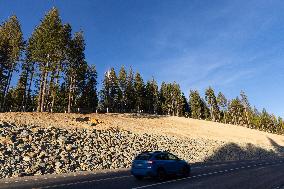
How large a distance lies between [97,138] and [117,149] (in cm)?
280

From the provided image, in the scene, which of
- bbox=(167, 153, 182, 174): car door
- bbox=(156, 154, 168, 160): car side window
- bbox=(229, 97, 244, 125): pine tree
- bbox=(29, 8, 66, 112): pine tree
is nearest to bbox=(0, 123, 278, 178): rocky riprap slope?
bbox=(156, 154, 168, 160): car side window

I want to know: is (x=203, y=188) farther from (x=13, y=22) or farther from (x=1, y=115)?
(x=13, y=22)

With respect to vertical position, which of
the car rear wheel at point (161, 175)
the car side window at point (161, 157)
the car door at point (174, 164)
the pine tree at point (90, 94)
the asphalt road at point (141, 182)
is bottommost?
the asphalt road at point (141, 182)

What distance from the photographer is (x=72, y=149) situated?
29062mm

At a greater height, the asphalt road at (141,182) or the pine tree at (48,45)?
the pine tree at (48,45)

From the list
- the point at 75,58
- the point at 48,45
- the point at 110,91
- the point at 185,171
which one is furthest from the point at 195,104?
the point at 185,171

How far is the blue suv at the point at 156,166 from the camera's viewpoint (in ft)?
55.9

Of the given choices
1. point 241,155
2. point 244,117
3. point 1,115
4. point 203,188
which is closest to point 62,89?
point 1,115

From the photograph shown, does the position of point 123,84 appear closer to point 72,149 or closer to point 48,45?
point 48,45

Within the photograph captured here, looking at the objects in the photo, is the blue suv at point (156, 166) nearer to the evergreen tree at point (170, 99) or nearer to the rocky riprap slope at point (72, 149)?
the rocky riprap slope at point (72, 149)

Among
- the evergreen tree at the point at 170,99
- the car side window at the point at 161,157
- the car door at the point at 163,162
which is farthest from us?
the evergreen tree at the point at 170,99

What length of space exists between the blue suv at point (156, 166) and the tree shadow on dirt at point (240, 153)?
24658 mm

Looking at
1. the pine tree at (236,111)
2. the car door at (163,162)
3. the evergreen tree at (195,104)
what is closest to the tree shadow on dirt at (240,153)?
the car door at (163,162)

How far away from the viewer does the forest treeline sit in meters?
47.6
